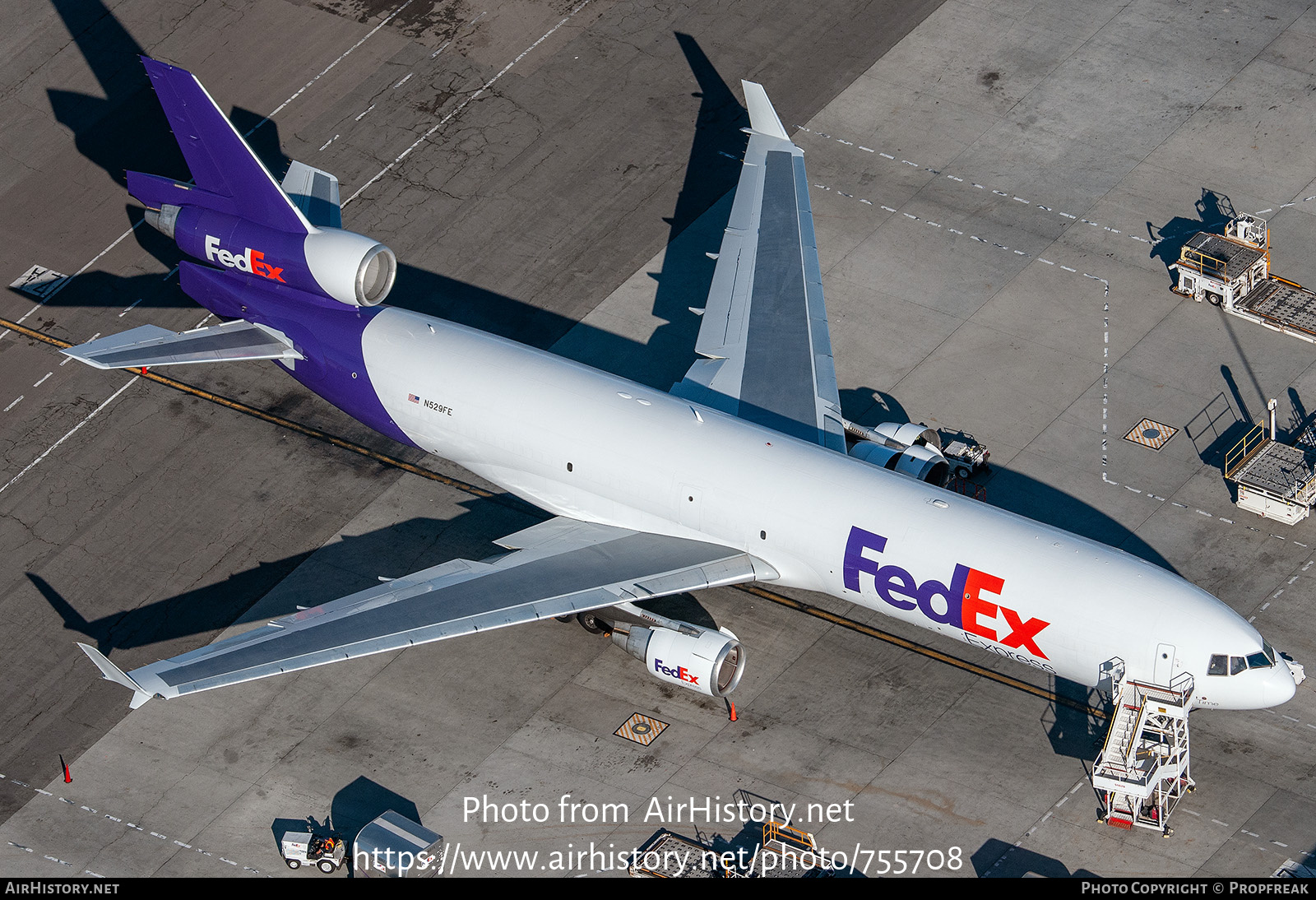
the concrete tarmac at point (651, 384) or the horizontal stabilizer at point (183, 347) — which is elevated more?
the horizontal stabilizer at point (183, 347)

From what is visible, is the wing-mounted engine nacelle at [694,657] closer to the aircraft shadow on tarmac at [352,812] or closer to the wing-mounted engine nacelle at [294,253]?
the aircraft shadow on tarmac at [352,812]

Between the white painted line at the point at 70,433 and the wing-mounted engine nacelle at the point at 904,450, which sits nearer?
the wing-mounted engine nacelle at the point at 904,450

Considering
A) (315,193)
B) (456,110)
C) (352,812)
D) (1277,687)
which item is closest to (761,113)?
(456,110)

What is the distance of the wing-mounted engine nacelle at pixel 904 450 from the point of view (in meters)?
46.7

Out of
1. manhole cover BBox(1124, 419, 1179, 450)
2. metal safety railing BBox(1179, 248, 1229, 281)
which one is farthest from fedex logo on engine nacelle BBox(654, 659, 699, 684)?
metal safety railing BBox(1179, 248, 1229, 281)

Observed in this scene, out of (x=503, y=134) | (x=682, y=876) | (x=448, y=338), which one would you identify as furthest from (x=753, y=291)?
(x=682, y=876)

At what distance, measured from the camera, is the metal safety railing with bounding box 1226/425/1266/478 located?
4794cm

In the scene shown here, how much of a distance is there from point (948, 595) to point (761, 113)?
20.7 meters

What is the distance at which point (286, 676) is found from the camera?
1774 inches

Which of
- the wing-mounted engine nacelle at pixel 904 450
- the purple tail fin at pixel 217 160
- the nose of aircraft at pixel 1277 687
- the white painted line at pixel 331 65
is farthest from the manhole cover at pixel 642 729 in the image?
the white painted line at pixel 331 65

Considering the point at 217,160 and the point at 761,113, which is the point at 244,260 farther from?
the point at 761,113

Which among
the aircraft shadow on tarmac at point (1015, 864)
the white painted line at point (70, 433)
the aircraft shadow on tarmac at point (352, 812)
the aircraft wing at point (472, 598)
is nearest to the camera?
the aircraft shadow on tarmac at point (1015, 864)

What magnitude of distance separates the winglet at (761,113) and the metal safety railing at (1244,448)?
17.5m
